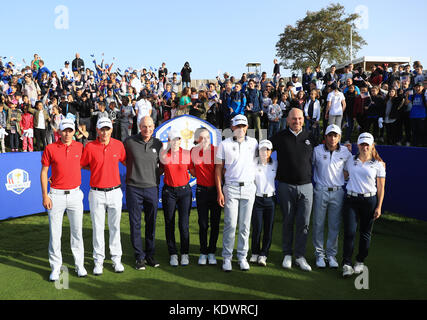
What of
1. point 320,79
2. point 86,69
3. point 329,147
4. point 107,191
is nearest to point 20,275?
point 107,191

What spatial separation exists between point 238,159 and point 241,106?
25.8 feet

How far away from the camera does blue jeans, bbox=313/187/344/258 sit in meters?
5.74

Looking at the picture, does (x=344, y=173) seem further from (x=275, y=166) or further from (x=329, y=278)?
(x=329, y=278)

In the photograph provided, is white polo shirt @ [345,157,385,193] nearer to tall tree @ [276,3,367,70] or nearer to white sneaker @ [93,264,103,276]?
white sneaker @ [93,264,103,276]

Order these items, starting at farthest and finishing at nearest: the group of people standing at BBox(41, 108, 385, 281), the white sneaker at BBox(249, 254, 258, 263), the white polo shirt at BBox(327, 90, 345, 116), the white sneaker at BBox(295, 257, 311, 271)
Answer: the white polo shirt at BBox(327, 90, 345, 116) < the white sneaker at BBox(249, 254, 258, 263) < the white sneaker at BBox(295, 257, 311, 271) < the group of people standing at BBox(41, 108, 385, 281)

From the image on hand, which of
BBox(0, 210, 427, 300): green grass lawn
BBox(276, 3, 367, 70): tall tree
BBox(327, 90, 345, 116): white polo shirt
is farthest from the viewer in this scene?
BBox(276, 3, 367, 70): tall tree

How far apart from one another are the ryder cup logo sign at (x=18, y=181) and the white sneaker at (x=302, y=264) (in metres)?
6.59

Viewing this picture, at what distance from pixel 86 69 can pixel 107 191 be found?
708 inches

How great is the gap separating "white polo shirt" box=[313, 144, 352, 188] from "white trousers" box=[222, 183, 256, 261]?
3.48 ft

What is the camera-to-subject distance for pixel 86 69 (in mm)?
21641

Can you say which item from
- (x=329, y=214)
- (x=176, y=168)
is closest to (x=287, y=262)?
(x=329, y=214)

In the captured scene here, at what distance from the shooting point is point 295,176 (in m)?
5.66

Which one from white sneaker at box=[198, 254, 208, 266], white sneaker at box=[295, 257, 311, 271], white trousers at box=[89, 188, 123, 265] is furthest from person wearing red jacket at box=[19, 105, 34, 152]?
white sneaker at box=[295, 257, 311, 271]

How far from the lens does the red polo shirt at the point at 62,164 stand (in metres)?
5.30
